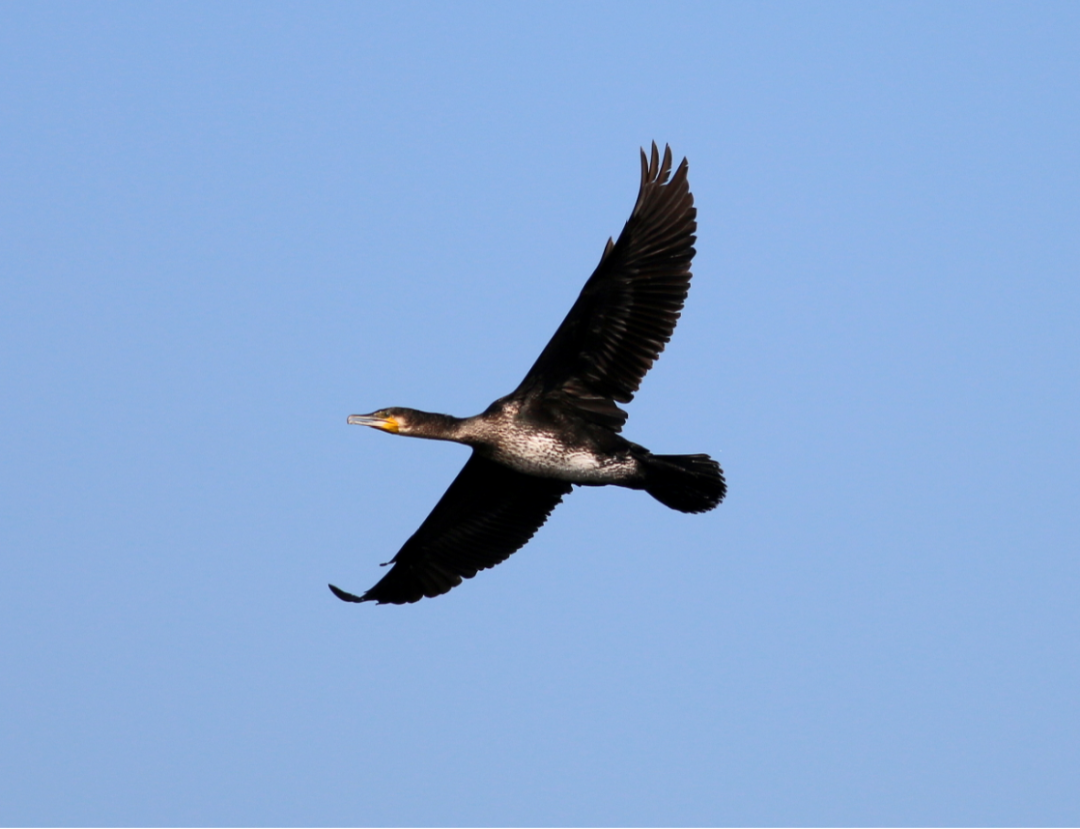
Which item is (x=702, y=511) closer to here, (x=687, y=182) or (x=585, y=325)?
(x=585, y=325)

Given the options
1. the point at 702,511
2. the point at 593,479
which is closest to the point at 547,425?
the point at 593,479

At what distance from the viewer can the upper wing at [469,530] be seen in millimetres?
13789

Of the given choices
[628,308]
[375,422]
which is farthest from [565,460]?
[375,422]

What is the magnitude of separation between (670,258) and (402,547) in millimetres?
3608

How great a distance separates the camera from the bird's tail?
12.4 m

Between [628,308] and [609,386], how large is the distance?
64 centimetres

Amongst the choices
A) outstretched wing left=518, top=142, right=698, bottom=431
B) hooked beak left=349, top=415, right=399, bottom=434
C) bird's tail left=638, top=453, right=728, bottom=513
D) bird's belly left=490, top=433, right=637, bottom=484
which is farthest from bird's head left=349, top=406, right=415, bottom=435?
bird's tail left=638, top=453, right=728, bottom=513

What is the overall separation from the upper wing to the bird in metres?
0.81

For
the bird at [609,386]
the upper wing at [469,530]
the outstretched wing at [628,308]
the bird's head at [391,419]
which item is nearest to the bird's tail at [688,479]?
the bird at [609,386]

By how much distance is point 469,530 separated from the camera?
14.1 metres

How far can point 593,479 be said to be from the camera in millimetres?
12695

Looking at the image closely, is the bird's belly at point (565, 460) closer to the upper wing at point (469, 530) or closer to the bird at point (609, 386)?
the bird at point (609, 386)

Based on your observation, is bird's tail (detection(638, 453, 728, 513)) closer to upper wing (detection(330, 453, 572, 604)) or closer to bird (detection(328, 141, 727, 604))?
bird (detection(328, 141, 727, 604))

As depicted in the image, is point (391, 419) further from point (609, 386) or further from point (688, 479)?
point (688, 479)
